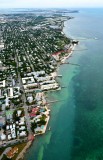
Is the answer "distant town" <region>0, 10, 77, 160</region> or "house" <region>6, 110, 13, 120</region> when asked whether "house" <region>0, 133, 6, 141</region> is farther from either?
"house" <region>6, 110, 13, 120</region>

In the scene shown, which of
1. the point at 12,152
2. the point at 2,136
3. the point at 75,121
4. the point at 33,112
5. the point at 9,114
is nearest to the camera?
the point at 12,152

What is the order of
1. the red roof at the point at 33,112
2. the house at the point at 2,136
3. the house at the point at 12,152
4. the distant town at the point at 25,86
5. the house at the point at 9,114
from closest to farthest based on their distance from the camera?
the house at the point at 12,152, the house at the point at 2,136, the distant town at the point at 25,86, the house at the point at 9,114, the red roof at the point at 33,112

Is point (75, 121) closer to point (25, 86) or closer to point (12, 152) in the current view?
point (12, 152)

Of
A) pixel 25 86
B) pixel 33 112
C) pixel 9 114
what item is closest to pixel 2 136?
pixel 9 114

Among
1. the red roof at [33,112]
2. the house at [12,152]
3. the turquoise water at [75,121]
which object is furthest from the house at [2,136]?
the red roof at [33,112]

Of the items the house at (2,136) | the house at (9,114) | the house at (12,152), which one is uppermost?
the house at (9,114)

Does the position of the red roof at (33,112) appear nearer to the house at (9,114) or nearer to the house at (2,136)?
the house at (9,114)

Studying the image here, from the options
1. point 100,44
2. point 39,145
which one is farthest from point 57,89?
point 100,44

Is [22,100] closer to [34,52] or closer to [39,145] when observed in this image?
[39,145]
